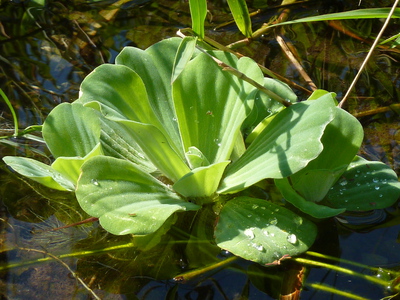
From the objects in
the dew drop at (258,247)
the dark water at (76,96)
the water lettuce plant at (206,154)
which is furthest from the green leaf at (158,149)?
the dew drop at (258,247)

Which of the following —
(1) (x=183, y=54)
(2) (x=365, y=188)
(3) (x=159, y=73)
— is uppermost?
(1) (x=183, y=54)

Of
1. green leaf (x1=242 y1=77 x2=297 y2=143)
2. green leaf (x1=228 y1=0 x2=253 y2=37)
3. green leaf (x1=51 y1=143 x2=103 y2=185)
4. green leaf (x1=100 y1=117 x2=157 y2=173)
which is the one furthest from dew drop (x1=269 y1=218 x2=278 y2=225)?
green leaf (x1=228 y1=0 x2=253 y2=37)

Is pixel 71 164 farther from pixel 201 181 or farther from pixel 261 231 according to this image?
pixel 261 231

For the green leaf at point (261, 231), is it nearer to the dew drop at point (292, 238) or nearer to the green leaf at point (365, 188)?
the dew drop at point (292, 238)

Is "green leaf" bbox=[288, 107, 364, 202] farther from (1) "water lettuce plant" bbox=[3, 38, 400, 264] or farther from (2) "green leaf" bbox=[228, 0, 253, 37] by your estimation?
(2) "green leaf" bbox=[228, 0, 253, 37]

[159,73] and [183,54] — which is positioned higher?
[183,54]

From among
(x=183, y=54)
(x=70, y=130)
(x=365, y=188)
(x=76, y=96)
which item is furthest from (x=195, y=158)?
(x=76, y=96)

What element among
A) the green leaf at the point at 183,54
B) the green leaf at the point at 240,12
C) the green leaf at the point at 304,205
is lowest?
the green leaf at the point at 304,205
